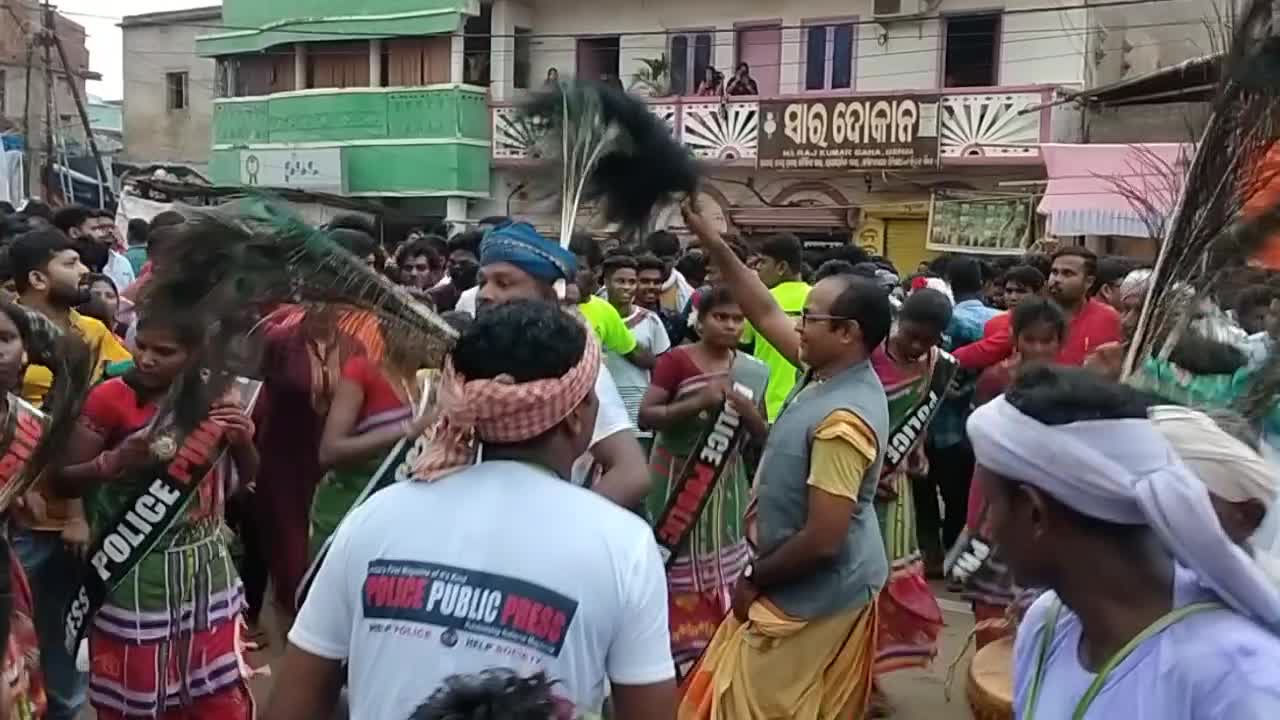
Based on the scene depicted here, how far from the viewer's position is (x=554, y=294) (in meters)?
3.46

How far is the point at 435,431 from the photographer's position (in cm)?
225

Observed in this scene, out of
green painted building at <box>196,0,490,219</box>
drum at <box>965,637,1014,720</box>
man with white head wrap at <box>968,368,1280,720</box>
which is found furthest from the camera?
green painted building at <box>196,0,490,219</box>

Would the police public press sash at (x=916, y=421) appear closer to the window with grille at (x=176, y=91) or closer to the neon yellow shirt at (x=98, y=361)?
the neon yellow shirt at (x=98, y=361)

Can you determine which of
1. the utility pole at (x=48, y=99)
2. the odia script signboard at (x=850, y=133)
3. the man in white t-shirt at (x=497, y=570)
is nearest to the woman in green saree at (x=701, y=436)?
the man in white t-shirt at (x=497, y=570)

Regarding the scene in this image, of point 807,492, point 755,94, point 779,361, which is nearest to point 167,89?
point 755,94

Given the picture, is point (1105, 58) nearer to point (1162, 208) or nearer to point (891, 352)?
point (891, 352)

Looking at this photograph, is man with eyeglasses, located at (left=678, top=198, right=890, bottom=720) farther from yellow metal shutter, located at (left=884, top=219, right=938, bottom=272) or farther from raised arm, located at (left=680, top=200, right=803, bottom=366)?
yellow metal shutter, located at (left=884, top=219, right=938, bottom=272)

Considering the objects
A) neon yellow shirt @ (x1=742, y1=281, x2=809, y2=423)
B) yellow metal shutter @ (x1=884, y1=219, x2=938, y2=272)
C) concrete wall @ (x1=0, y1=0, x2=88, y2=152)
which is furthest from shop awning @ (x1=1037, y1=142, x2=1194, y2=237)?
concrete wall @ (x1=0, y1=0, x2=88, y2=152)

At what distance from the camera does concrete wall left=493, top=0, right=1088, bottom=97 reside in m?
18.0

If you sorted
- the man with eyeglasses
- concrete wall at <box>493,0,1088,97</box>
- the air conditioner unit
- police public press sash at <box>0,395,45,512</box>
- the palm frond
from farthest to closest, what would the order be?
the air conditioner unit, concrete wall at <box>493,0,1088,97</box>, the man with eyeglasses, police public press sash at <box>0,395,45,512</box>, the palm frond

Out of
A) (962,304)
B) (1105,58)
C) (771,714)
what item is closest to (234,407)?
(771,714)

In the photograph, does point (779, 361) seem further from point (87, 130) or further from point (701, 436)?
point (87, 130)

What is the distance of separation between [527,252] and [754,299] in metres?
0.98

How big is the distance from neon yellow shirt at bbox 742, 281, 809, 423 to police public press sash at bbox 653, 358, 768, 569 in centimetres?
63
